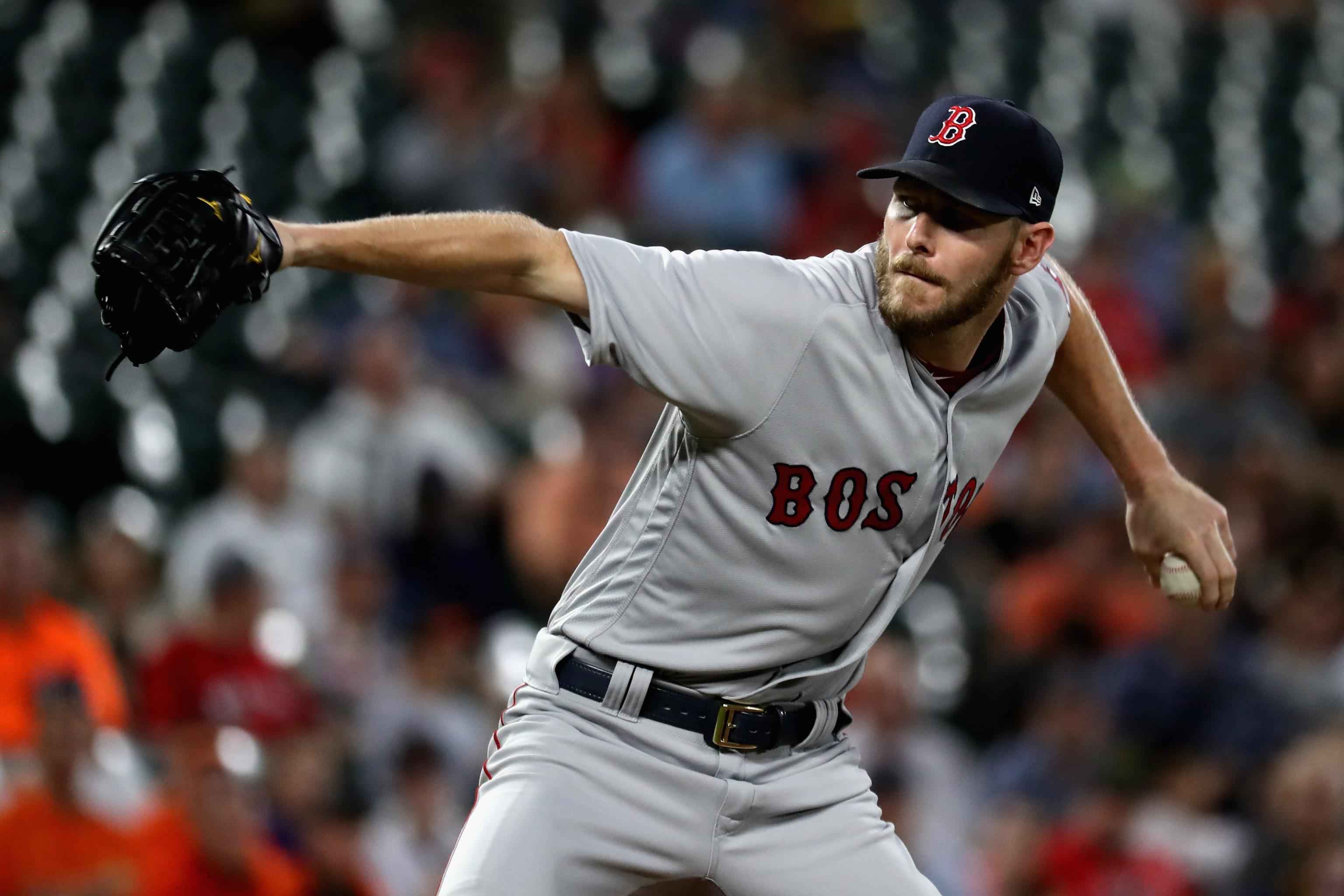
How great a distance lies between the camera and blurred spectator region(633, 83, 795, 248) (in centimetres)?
823

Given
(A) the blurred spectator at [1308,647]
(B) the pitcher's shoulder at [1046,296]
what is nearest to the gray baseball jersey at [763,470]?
(B) the pitcher's shoulder at [1046,296]

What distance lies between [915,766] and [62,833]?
9.11 feet

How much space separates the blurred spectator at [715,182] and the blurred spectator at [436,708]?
2682mm

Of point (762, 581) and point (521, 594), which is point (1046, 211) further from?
point (521, 594)

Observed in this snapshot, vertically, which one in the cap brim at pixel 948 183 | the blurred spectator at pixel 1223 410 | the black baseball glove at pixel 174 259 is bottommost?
the blurred spectator at pixel 1223 410

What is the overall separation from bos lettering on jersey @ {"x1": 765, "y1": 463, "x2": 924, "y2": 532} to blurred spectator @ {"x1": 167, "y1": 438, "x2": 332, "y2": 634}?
3460 mm

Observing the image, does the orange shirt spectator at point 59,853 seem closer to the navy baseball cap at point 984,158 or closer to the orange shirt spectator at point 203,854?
the orange shirt spectator at point 203,854

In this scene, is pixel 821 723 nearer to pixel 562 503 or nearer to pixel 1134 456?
pixel 1134 456

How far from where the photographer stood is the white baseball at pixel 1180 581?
3117mm

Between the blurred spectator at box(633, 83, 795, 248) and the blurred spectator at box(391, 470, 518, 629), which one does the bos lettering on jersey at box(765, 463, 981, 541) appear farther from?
the blurred spectator at box(633, 83, 795, 248)

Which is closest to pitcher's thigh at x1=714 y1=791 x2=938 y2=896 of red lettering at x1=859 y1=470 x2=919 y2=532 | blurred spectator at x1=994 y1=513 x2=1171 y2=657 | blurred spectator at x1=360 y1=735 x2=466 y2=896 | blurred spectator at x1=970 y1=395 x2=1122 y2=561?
red lettering at x1=859 y1=470 x2=919 y2=532

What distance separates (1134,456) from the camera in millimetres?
3295

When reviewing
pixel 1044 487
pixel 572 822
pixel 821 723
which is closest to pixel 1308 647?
pixel 1044 487

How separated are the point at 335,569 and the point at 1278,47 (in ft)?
29.4
